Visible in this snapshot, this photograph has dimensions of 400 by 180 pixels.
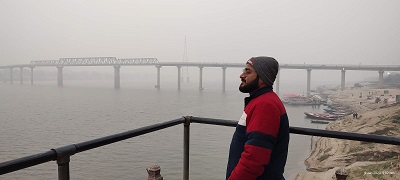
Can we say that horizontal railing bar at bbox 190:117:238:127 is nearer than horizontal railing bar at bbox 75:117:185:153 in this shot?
No

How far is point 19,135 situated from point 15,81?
18393 cm

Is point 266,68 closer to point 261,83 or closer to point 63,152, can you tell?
point 261,83

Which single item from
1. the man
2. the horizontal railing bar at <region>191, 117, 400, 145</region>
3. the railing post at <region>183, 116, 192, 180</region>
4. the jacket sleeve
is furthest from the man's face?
the railing post at <region>183, 116, 192, 180</region>

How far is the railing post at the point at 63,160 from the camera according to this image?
170 cm

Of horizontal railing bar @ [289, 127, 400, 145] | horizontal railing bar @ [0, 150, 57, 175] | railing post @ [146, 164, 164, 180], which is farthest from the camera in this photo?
railing post @ [146, 164, 164, 180]

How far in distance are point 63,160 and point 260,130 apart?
119 cm

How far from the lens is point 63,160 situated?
1729 mm

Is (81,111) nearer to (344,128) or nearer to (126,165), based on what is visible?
(126,165)

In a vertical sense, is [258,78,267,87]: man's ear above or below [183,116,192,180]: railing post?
above

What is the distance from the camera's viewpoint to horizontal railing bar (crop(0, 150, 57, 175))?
57.0 inches

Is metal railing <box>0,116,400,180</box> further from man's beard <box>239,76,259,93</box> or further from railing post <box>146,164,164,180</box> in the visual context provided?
man's beard <box>239,76,259,93</box>

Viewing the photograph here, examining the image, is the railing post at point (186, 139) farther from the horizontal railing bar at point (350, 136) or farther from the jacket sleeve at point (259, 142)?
the jacket sleeve at point (259, 142)

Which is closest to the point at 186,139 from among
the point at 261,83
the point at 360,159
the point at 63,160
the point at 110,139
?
the point at 110,139

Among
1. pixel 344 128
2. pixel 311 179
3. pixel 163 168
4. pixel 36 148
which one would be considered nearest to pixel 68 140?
pixel 36 148
